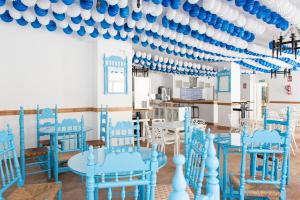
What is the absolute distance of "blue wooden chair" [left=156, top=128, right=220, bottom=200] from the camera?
0.91 m

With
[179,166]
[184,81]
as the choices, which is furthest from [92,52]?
[184,81]

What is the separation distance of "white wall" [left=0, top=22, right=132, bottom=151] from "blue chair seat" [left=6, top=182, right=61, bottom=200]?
3048mm

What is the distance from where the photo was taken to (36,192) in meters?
2.40

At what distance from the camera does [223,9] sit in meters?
4.07

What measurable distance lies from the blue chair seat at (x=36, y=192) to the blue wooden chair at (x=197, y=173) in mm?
973

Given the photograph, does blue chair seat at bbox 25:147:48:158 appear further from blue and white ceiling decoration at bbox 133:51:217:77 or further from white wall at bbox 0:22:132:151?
blue and white ceiling decoration at bbox 133:51:217:77

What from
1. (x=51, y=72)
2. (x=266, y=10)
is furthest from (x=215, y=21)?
(x=51, y=72)

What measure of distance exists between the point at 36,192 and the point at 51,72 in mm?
3659

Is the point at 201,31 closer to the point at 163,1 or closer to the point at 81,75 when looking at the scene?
the point at 163,1

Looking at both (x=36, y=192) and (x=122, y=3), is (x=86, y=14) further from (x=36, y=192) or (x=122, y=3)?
(x=36, y=192)

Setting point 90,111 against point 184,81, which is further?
point 184,81

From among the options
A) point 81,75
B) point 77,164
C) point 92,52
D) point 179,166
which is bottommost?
point 77,164

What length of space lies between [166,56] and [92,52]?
345 cm

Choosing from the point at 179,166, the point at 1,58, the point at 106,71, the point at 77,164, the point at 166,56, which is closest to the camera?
the point at 179,166
